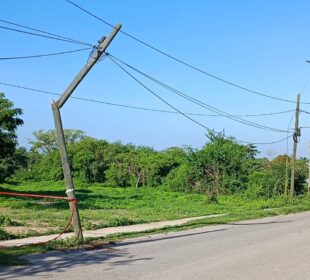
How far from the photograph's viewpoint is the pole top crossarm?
1316 centimetres

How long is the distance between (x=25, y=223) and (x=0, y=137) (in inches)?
679

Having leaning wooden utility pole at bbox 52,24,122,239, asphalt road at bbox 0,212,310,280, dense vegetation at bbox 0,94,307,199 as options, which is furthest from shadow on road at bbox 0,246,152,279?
dense vegetation at bbox 0,94,307,199

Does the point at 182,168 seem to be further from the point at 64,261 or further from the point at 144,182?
the point at 64,261

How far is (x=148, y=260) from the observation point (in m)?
10.3

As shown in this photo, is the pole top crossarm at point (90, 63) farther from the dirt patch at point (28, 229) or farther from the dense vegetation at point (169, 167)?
the dense vegetation at point (169, 167)

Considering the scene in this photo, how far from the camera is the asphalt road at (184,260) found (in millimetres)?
8738

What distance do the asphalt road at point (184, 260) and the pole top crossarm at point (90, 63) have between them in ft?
13.0

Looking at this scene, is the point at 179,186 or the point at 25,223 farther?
the point at 179,186

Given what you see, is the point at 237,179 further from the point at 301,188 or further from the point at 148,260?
the point at 148,260

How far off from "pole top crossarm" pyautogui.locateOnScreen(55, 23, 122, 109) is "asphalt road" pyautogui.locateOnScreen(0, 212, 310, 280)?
156 inches

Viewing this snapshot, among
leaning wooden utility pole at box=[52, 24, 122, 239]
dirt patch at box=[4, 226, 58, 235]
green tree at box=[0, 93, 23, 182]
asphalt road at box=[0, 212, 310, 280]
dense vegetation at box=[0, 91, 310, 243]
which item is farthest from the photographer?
green tree at box=[0, 93, 23, 182]

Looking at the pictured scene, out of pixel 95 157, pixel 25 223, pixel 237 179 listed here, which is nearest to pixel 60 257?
pixel 25 223

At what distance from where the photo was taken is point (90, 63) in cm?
1341

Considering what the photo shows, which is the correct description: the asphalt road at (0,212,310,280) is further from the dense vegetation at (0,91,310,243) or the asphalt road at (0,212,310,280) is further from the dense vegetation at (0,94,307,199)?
the dense vegetation at (0,94,307,199)
